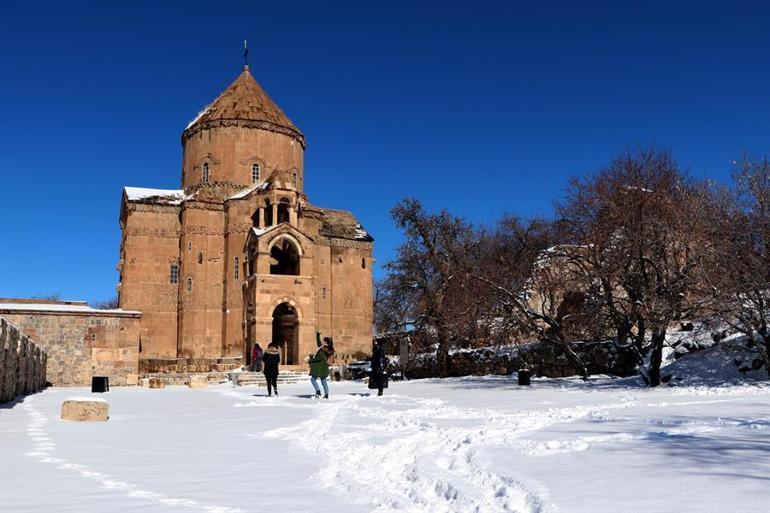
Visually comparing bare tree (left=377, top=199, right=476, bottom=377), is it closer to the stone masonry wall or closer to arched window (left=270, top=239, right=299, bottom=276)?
arched window (left=270, top=239, right=299, bottom=276)

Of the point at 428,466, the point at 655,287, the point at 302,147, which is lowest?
the point at 428,466

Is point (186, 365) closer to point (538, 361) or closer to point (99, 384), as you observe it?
point (99, 384)

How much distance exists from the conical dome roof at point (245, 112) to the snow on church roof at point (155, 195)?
4016mm

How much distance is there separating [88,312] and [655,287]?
Answer: 964 inches

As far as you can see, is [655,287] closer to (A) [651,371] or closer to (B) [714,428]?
(A) [651,371]

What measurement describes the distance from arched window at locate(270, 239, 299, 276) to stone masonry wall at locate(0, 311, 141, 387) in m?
9.01

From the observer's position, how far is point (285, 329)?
3925cm

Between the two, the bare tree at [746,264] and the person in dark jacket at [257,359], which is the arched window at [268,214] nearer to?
the person in dark jacket at [257,359]

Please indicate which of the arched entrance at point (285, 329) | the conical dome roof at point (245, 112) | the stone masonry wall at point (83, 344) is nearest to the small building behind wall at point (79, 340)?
the stone masonry wall at point (83, 344)

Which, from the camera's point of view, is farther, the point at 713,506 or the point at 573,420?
the point at 573,420

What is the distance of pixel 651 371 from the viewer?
1800 centimetres

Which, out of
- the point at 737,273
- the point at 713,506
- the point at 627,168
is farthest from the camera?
the point at 627,168

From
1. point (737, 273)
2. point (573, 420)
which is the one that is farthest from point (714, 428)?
point (737, 273)

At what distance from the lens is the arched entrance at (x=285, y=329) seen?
3850cm
